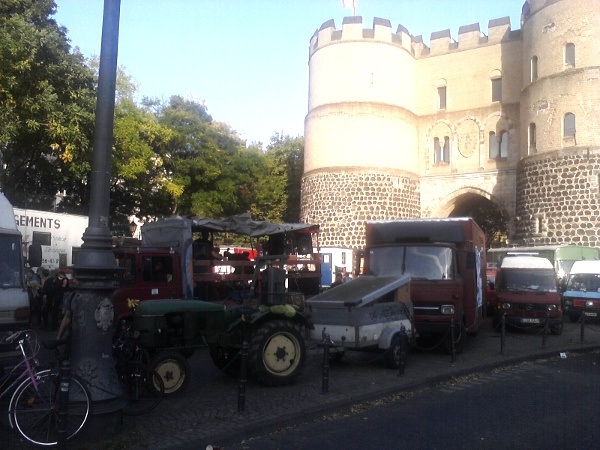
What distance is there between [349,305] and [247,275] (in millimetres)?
5701

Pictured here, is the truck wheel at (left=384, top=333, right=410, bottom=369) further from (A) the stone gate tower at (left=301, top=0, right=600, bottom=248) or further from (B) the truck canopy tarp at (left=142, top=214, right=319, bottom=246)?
(A) the stone gate tower at (left=301, top=0, right=600, bottom=248)

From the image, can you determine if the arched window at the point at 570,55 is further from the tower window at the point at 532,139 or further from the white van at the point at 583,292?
the white van at the point at 583,292

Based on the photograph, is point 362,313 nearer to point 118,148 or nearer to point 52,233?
point 52,233

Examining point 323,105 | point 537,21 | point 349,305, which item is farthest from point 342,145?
point 349,305

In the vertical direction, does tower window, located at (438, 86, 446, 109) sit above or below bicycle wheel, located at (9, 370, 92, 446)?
above

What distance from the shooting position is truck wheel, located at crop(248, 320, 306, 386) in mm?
9797

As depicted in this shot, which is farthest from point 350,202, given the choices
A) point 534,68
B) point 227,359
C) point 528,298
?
point 227,359

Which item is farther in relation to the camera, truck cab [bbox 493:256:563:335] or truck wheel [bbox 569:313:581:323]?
truck wheel [bbox 569:313:581:323]

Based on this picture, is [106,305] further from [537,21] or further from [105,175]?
[537,21]

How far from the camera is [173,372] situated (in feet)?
30.3

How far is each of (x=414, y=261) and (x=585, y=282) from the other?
11.1m

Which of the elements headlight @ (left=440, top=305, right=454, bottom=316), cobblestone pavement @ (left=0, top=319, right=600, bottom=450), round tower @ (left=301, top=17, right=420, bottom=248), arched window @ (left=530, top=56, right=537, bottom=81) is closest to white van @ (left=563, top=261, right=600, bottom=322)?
cobblestone pavement @ (left=0, top=319, right=600, bottom=450)

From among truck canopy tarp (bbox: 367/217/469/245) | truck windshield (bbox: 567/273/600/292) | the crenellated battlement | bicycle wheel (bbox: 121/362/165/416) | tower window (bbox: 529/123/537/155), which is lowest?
bicycle wheel (bbox: 121/362/165/416)

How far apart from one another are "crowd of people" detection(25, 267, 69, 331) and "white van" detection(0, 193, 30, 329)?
6161mm
